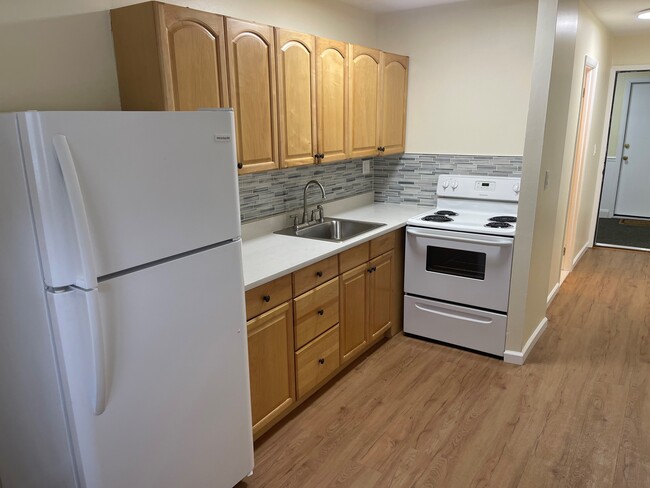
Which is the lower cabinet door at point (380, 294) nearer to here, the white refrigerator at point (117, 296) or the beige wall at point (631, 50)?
the white refrigerator at point (117, 296)

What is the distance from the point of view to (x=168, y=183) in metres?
1.48

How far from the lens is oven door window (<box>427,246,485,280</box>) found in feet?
10.0

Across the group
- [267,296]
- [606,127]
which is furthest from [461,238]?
[606,127]

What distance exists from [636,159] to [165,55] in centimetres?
706

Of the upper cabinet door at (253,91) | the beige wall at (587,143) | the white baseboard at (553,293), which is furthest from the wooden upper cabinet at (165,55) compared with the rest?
the white baseboard at (553,293)

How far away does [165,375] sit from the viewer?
5.10 feet

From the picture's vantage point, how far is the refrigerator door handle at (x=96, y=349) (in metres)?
1.28

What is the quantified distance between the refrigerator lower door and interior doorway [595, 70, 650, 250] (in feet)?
19.1

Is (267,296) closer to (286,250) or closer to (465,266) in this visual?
(286,250)

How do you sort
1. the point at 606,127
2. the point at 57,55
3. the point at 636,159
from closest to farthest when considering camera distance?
the point at 57,55 → the point at 606,127 → the point at 636,159

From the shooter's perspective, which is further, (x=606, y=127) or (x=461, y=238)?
(x=606, y=127)

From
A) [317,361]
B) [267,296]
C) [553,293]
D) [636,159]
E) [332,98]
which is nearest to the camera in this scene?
[267,296]

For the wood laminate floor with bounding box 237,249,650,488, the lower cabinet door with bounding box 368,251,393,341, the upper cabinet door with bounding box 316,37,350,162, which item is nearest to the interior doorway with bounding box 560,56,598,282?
the wood laminate floor with bounding box 237,249,650,488

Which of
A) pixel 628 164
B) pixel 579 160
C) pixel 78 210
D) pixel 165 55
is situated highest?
pixel 165 55
